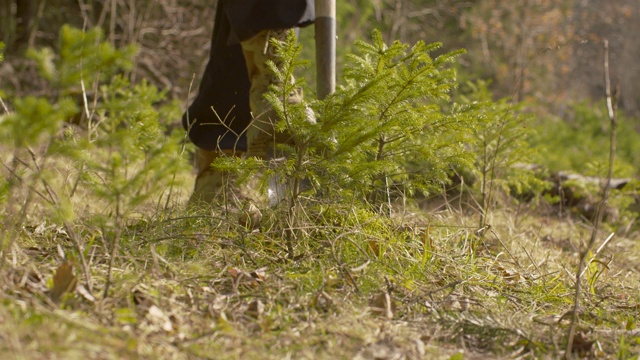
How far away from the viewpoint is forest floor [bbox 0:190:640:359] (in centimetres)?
153

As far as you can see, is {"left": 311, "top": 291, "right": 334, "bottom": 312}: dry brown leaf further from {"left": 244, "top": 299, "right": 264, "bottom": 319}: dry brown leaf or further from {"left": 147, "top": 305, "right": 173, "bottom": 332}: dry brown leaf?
{"left": 147, "top": 305, "right": 173, "bottom": 332}: dry brown leaf

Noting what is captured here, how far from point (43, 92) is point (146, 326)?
20.0 ft

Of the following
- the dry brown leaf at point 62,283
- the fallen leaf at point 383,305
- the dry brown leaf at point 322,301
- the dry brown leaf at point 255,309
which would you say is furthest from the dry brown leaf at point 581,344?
the dry brown leaf at point 62,283

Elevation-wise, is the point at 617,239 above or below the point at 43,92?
below

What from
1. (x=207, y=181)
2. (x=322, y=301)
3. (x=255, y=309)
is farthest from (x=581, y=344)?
(x=207, y=181)

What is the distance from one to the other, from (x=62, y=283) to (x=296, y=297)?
0.67 m

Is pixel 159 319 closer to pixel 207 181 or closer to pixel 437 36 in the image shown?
pixel 207 181

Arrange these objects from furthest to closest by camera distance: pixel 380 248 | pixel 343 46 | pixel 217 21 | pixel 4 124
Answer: pixel 343 46 → pixel 217 21 → pixel 380 248 → pixel 4 124

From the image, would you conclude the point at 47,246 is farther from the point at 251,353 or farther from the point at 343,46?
the point at 343,46

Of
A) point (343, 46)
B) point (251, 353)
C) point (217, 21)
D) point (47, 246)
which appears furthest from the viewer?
point (343, 46)

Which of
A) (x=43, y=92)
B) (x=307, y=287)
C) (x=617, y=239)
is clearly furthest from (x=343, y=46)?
(x=307, y=287)

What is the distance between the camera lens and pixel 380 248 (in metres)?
2.29


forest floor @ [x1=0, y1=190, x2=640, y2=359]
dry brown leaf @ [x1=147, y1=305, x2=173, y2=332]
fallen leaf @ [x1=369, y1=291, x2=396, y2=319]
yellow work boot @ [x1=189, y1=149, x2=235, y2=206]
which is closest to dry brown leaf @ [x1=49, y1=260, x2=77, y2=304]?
forest floor @ [x1=0, y1=190, x2=640, y2=359]

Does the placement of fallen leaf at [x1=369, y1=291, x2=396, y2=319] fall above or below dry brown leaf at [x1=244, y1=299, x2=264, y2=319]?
below
